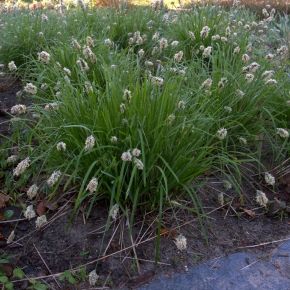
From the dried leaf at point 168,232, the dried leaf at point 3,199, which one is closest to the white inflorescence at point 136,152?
the dried leaf at point 168,232

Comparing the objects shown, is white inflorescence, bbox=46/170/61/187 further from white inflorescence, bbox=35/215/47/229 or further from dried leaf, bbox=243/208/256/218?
dried leaf, bbox=243/208/256/218

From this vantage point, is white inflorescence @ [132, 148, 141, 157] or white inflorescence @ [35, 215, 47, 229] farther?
white inflorescence @ [35, 215, 47, 229]

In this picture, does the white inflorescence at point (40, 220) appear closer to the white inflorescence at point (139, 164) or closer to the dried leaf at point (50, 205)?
the dried leaf at point (50, 205)

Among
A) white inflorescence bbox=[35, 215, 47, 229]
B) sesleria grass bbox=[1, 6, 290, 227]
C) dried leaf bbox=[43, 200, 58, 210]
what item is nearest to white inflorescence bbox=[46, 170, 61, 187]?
sesleria grass bbox=[1, 6, 290, 227]

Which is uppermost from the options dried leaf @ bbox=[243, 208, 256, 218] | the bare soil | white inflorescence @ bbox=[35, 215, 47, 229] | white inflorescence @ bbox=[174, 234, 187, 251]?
white inflorescence @ bbox=[35, 215, 47, 229]

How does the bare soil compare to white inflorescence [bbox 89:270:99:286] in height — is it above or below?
below

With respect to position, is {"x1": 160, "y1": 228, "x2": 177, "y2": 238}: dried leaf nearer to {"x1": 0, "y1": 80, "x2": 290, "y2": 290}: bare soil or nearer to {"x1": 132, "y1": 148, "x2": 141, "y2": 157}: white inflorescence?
{"x1": 0, "y1": 80, "x2": 290, "y2": 290}: bare soil

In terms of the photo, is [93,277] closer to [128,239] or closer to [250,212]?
[128,239]

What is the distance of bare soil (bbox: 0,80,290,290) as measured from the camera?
86.6 inches

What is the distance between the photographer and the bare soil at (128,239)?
2199 mm

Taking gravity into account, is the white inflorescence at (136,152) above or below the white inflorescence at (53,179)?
above

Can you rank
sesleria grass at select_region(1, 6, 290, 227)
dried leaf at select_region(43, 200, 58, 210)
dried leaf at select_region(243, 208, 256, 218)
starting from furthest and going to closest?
dried leaf at select_region(243, 208, 256, 218) < dried leaf at select_region(43, 200, 58, 210) < sesleria grass at select_region(1, 6, 290, 227)

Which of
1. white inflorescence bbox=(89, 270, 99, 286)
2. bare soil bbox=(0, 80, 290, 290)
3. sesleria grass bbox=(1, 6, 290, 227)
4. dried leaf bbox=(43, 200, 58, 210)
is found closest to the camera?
white inflorescence bbox=(89, 270, 99, 286)

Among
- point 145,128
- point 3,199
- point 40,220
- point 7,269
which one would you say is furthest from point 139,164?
point 3,199
